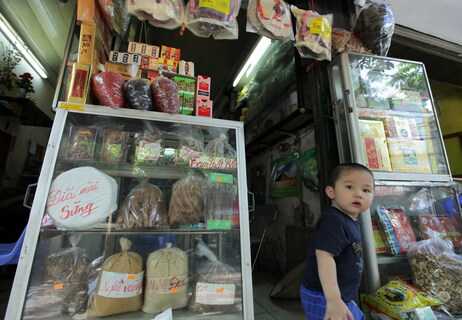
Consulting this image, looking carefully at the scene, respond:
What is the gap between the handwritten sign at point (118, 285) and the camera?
3.87ft

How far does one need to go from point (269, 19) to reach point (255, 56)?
2482mm

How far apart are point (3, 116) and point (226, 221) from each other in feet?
12.7

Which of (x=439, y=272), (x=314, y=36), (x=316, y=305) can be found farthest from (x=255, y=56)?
(x=316, y=305)

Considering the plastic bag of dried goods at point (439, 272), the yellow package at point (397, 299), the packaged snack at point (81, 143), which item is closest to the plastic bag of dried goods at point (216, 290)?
the yellow package at point (397, 299)

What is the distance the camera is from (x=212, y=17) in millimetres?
1583

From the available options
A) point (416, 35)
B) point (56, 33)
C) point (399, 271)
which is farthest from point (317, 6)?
point (56, 33)

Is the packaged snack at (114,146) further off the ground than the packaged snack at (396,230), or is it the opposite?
the packaged snack at (114,146)

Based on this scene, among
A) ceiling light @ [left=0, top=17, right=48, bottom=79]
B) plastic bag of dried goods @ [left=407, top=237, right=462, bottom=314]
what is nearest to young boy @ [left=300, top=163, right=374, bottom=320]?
plastic bag of dried goods @ [left=407, top=237, right=462, bottom=314]

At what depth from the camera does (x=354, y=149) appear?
5.79ft

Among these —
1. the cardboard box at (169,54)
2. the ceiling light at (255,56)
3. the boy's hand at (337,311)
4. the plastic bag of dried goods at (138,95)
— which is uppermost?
the ceiling light at (255,56)

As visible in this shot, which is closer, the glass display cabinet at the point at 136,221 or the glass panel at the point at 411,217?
the glass display cabinet at the point at 136,221

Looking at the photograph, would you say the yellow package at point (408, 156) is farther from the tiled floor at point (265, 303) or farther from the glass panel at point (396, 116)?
the tiled floor at point (265, 303)

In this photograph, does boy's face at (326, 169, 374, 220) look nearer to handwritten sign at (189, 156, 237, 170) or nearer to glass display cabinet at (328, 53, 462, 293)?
glass display cabinet at (328, 53, 462, 293)

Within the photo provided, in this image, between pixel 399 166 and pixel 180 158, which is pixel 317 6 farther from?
pixel 180 158
